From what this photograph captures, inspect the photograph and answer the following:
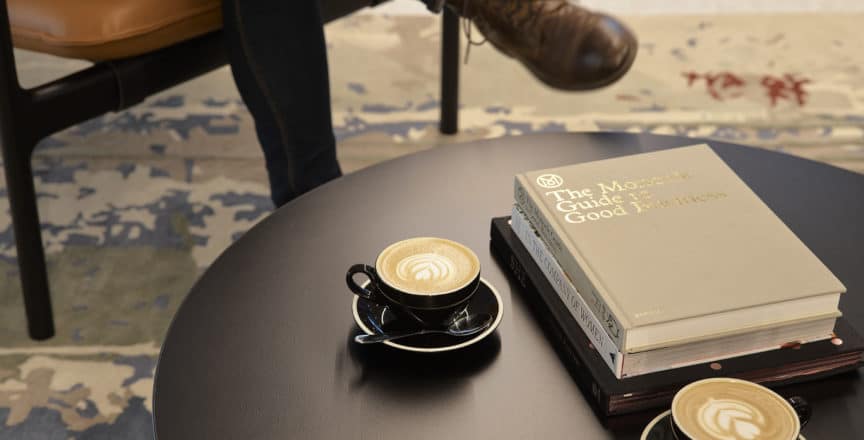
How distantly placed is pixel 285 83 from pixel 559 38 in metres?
0.52

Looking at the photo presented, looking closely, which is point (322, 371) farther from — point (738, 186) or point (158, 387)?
point (738, 186)

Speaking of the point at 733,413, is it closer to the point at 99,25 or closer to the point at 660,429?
the point at 660,429

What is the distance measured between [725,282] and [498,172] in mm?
345

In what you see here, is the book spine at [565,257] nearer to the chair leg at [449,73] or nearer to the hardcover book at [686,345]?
the hardcover book at [686,345]

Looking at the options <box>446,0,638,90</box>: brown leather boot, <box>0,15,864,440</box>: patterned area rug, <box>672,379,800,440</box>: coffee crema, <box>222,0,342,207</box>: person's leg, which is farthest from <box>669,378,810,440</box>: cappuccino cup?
<box>446,0,638,90</box>: brown leather boot

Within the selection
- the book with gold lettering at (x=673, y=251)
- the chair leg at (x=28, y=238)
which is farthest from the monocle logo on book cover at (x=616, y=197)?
the chair leg at (x=28, y=238)

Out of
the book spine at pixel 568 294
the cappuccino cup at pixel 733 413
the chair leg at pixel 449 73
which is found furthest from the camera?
the chair leg at pixel 449 73

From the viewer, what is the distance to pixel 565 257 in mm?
831

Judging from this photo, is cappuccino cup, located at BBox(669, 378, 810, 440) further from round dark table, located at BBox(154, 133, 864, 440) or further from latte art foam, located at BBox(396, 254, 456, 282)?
latte art foam, located at BBox(396, 254, 456, 282)

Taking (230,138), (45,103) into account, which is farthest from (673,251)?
(230,138)

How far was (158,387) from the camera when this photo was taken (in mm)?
769

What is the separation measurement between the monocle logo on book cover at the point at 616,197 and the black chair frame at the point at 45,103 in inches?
25.9

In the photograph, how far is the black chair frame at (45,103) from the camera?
1.24 m

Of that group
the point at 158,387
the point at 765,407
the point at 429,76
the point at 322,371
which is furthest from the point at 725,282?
the point at 429,76
